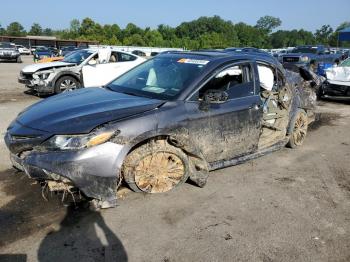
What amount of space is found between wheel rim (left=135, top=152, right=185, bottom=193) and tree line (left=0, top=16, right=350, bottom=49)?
7193 centimetres

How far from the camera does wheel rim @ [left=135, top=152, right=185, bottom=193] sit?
14.2 feet

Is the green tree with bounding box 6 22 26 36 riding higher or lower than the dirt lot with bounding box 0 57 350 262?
higher

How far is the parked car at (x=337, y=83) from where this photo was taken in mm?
11922

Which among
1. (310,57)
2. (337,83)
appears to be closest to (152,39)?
(310,57)

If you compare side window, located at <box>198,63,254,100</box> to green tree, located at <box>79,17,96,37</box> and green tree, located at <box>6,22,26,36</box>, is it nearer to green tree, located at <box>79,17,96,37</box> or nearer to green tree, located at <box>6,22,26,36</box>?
green tree, located at <box>79,17,96,37</box>

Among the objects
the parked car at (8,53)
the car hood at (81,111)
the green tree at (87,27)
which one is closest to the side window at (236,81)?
the car hood at (81,111)

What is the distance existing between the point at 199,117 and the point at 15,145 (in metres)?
2.07

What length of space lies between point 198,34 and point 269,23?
4254 centimetres

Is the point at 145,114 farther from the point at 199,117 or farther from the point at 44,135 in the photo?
A: the point at 44,135

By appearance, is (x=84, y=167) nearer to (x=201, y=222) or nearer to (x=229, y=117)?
(x=201, y=222)

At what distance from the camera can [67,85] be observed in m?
12.3

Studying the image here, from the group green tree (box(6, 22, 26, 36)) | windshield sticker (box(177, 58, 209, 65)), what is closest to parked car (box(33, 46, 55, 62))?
windshield sticker (box(177, 58, 209, 65))

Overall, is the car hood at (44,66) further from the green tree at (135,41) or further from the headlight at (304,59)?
the green tree at (135,41)

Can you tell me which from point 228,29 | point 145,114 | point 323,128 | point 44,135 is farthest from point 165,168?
point 228,29
